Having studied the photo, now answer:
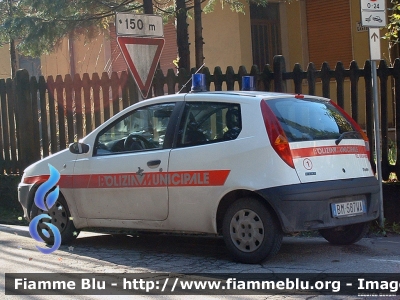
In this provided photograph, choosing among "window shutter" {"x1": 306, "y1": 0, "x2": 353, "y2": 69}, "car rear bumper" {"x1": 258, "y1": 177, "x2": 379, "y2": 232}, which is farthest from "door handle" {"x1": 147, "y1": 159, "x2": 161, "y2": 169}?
"window shutter" {"x1": 306, "y1": 0, "x2": 353, "y2": 69}

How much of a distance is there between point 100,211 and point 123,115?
108cm

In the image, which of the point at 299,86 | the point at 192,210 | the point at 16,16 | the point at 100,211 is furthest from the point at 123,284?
the point at 16,16

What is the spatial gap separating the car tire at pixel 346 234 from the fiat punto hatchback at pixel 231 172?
0.04 feet

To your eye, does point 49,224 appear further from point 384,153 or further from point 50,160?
point 384,153

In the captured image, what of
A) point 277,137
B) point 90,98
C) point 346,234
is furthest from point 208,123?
point 90,98

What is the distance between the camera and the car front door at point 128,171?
716cm

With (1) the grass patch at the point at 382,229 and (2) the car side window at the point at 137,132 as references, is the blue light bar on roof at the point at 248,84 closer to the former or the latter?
(2) the car side window at the point at 137,132

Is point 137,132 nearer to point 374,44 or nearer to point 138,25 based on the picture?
point 138,25

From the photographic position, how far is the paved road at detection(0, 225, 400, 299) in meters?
6.45

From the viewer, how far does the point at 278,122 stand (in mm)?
6539

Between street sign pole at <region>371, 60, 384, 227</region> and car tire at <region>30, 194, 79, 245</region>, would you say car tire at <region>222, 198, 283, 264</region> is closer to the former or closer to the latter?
car tire at <region>30, 194, 79, 245</region>

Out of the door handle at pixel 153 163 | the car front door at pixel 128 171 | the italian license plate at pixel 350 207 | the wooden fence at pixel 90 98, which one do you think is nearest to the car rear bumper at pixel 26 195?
the car front door at pixel 128 171

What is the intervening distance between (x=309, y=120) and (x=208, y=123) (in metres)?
0.99

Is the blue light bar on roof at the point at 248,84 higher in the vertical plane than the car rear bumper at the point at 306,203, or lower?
higher
